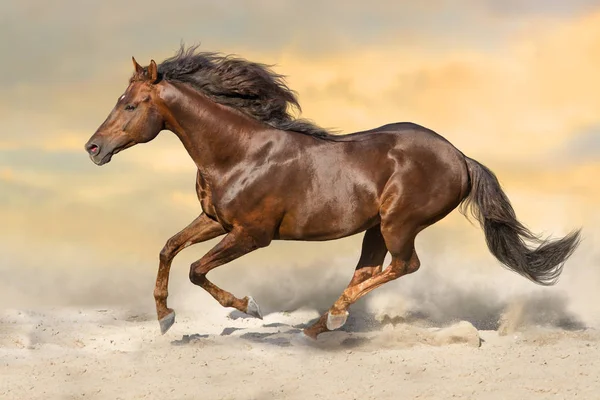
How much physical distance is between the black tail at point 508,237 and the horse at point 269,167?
8 cm

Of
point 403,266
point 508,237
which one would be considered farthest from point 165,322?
point 508,237

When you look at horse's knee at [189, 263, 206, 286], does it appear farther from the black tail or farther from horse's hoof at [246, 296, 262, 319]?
the black tail

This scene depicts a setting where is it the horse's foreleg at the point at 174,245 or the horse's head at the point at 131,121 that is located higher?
the horse's head at the point at 131,121

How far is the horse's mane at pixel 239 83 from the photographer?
989 centimetres

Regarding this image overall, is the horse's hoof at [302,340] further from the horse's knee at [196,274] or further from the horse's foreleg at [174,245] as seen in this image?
the horse's foreleg at [174,245]

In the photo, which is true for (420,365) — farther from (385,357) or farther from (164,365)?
(164,365)

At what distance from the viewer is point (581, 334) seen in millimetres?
10719

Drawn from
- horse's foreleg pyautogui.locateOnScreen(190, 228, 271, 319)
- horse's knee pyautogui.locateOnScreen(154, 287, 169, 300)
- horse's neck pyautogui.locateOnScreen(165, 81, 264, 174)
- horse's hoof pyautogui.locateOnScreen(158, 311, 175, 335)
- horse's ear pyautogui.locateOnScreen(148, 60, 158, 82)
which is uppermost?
horse's ear pyautogui.locateOnScreen(148, 60, 158, 82)

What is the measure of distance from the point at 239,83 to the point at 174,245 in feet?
5.61

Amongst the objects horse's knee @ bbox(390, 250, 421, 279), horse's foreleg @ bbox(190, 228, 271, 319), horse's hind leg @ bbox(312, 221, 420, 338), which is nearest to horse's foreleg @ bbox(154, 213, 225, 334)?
horse's foreleg @ bbox(190, 228, 271, 319)

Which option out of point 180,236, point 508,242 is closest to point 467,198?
point 508,242

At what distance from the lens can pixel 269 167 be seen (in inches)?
384

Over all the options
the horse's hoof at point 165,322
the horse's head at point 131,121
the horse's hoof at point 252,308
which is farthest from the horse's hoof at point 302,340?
the horse's head at point 131,121

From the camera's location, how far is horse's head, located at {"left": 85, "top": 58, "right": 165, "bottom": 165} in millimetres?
9625
